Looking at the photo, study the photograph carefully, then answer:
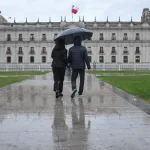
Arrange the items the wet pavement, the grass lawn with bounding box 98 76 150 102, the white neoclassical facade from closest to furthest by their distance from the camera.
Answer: the wet pavement, the grass lawn with bounding box 98 76 150 102, the white neoclassical facade

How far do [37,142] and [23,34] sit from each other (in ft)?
273

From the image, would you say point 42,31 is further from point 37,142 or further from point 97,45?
point 37,142

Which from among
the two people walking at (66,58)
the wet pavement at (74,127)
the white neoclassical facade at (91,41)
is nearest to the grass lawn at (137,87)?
the two people walking at (66,58)

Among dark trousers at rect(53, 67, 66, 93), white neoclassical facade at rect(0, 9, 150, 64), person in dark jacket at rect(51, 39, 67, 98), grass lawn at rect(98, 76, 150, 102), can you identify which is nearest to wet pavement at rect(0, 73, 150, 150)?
dark trousers at rect(53, 67, 66, 93)

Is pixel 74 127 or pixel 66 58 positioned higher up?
pixel 66 58

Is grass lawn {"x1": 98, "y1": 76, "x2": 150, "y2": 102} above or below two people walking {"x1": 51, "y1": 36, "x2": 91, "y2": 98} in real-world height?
below

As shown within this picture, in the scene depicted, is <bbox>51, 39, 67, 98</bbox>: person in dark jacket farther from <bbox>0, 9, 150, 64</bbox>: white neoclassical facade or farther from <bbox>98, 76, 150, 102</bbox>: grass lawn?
<bbox>0, 9, 150, 64</bbox>: white neoclassical facade

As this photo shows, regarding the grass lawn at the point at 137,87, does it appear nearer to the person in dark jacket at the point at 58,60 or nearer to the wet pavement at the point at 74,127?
the person in dark jacket at the point at 58,60

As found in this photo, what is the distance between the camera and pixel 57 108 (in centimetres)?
857

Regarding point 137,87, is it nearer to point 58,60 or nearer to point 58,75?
point 58,75

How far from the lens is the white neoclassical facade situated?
8581 centimetres

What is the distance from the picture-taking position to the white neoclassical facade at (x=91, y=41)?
85812 mm

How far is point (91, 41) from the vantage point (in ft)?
285

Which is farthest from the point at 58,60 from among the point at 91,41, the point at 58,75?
the point at 91,41
